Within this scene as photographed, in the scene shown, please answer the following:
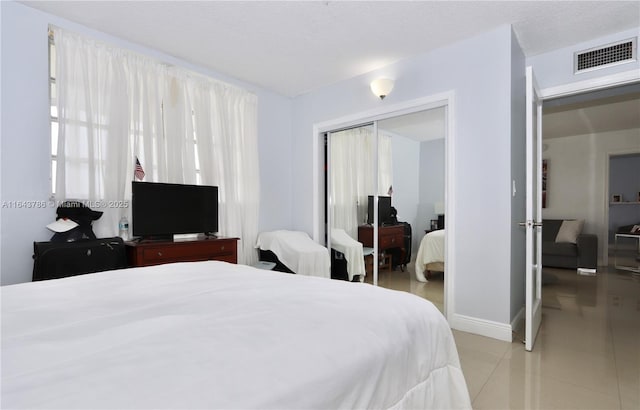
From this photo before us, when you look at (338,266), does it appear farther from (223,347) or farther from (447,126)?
(223,347)

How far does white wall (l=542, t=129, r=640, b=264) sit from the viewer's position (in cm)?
644

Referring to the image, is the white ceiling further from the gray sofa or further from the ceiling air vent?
the gray sofa

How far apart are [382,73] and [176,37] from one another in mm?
2161

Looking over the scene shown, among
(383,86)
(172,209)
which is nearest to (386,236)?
(383,86)

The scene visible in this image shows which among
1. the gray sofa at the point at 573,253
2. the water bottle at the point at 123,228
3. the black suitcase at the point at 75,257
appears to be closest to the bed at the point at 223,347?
the black suitcase at the point at 75,257

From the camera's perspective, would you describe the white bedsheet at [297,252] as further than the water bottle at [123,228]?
Yes

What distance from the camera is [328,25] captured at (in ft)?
9.36

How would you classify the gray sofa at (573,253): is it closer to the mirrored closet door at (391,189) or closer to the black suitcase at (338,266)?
the mirrored closet door at (391,189)

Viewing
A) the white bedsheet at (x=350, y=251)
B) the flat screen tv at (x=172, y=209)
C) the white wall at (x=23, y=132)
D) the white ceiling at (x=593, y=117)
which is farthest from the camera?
the white ceiling at (x=593, y=117)

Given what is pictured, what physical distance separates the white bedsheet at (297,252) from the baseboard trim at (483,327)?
151cm

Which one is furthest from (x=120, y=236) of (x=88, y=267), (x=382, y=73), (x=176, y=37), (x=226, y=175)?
(x=382, y=73)

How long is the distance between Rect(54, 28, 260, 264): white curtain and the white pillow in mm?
5802

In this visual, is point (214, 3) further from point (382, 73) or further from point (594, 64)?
point (594, 64)

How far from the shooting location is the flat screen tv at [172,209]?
9.75ft
